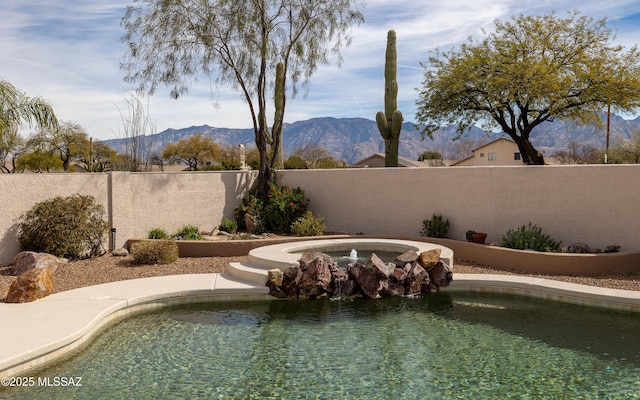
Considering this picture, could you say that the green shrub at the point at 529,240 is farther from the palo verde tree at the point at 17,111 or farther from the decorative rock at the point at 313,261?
the palo verde tree at the point at 17,111

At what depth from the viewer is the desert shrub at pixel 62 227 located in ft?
37.6

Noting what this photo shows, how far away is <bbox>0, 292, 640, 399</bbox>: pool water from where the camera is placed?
18.8 feet

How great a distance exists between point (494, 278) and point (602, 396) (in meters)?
4.56

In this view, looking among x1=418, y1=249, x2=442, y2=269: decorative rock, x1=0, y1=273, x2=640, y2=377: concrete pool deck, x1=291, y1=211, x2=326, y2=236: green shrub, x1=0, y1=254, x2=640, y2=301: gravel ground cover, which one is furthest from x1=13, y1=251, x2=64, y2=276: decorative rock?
x1=418, y1=249, x2=442, y2=269: decorative rock

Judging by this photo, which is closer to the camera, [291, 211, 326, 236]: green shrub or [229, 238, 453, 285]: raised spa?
[229, 238, 453, 285]: raised spa

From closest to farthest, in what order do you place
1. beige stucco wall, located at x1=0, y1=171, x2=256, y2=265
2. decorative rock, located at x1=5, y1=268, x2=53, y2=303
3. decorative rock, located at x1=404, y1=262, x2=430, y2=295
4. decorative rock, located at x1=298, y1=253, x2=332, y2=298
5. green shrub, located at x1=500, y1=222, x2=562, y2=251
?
decorative rock, located at x1=5, y1=268, x2=53, y2=303
decorative rock, located at x1=298, y1=253, x2=332, y2=298
decorative rock, located at x1=404, y1=262, x2=430, y2=295
beige stucco wall, located at x1=0, y1=171, x2=256, y2=265
green shrub, located at x1=500, y1=222, x2=562, y2=251

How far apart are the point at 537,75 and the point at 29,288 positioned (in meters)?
17.2

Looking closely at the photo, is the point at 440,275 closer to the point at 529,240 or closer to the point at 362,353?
the point at 529,240

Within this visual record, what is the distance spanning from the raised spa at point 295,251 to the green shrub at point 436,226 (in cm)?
165

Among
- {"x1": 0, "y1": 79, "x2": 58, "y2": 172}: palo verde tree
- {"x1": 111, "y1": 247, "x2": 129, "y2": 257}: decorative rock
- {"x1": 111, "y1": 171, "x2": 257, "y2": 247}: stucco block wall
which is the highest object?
{"x1": 0, "y1": 79, "x2": 58, "y2": 172}: palo verde tree

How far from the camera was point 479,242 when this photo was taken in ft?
42.4

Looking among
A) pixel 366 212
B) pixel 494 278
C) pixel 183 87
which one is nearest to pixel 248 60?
pixel 183 87

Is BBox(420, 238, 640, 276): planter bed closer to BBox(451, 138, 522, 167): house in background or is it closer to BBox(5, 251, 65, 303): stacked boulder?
BBox(5, 251, 65, 303): stacked boulder

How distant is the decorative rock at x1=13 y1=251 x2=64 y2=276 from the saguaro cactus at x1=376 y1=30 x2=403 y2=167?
437 inches
